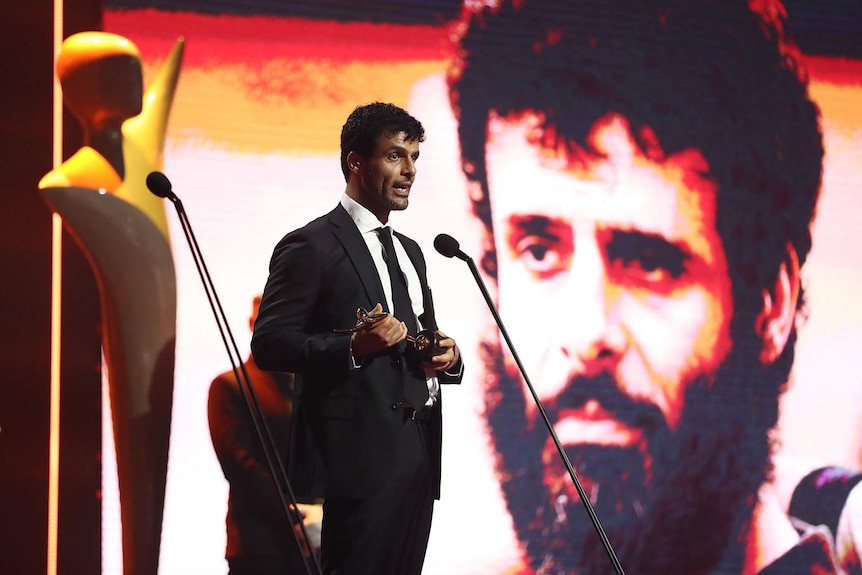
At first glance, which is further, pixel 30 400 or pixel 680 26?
pixel 680 26

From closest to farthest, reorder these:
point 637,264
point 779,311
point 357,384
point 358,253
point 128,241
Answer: point 357,384, point 358,253, point 128,241, point 637,264, point 779,311

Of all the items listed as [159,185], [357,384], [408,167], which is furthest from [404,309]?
[159,185]

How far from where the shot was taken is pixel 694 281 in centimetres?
370

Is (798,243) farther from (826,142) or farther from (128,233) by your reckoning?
(128,233)

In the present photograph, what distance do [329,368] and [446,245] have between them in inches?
16.1

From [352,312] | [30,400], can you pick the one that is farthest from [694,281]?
[30,400]

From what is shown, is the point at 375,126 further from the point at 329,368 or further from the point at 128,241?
the point at 128,241

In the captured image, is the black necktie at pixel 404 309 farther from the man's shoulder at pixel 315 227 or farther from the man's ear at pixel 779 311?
the man's ear at pixel 779 311

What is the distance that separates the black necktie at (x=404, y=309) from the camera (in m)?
2.38

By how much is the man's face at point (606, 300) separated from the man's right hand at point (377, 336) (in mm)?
1274

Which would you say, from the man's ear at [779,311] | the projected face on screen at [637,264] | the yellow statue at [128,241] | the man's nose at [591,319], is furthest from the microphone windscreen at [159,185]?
the man's ear at [779,311]

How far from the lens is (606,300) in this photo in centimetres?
361

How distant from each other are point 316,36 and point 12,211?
1.03m

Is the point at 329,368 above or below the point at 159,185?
below
